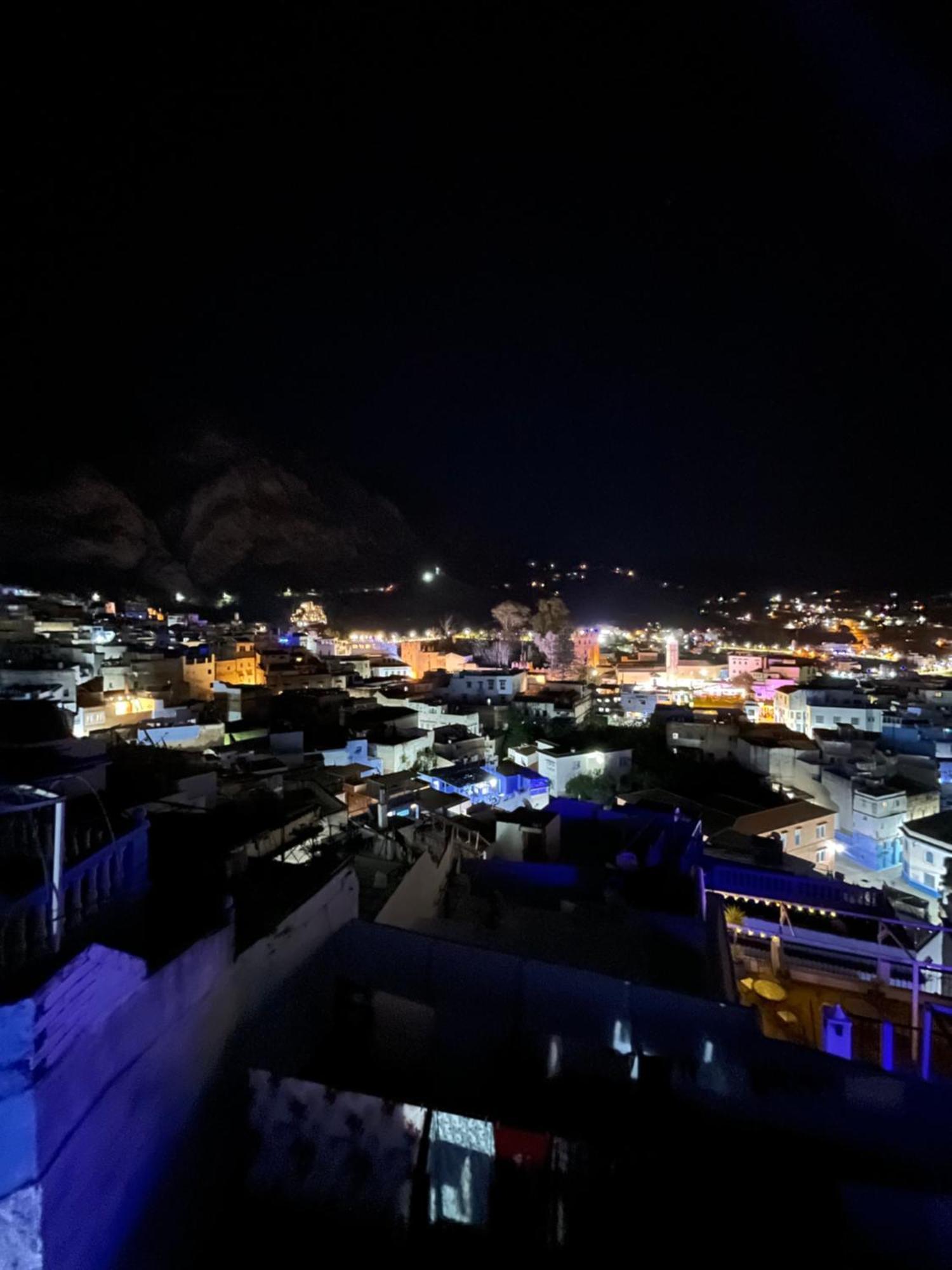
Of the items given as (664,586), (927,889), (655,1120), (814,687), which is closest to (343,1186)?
(655,1120)

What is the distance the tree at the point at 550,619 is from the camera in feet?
133

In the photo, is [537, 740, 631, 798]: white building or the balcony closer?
the balcony

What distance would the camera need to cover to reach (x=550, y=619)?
134 ft

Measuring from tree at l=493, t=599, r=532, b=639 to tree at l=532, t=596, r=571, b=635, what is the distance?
866mm

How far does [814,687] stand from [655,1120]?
2508cm

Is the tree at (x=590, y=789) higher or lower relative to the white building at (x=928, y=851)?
higher

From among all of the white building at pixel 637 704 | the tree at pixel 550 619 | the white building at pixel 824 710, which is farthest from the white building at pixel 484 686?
the tree at pixel 550 619

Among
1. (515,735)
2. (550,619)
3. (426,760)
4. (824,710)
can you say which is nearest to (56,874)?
(426,760)

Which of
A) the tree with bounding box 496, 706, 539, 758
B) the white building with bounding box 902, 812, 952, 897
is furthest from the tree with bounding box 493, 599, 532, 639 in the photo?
the white building with bounding box 902, 812, 952, 897

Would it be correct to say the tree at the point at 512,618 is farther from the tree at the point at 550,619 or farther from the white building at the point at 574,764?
the white building at the point at 574,764

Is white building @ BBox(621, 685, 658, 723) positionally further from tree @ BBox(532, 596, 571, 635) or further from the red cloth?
the red cloth

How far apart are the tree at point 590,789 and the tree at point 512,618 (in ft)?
82.5

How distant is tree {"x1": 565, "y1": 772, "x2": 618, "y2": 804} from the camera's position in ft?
51.5

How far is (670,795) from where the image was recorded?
14.2m
